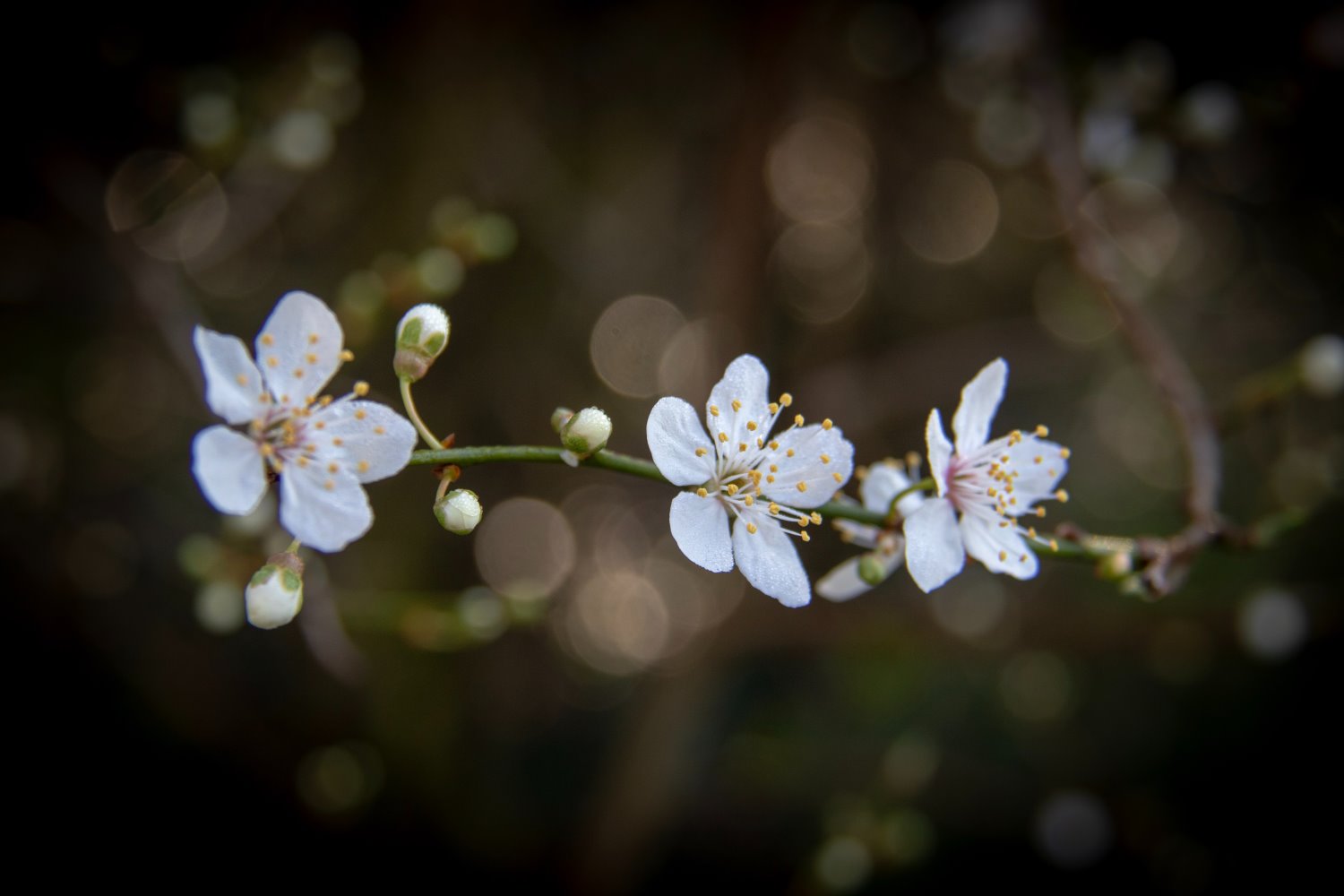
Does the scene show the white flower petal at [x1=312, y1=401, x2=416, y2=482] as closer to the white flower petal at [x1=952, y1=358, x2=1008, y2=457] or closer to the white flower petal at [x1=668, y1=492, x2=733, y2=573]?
the white flower petal at [x1=668, y1=492, x2=733, y2=573]

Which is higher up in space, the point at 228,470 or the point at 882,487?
the point at 882,487

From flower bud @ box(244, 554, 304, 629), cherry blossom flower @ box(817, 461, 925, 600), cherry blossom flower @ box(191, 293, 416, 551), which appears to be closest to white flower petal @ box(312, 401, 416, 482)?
cherry blossom flower @ box(191, 293, 416, 551)

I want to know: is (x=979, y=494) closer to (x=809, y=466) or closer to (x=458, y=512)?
(x=809, y=466)

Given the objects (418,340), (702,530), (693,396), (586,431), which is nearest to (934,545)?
(702,530)

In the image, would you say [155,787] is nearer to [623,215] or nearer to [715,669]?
[715,669]

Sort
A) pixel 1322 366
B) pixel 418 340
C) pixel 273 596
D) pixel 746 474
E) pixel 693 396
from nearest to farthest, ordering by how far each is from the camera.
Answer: pixel 273 596, pixel 418 340, pixel 746 474, pixel 1322 366, pixel 693 396

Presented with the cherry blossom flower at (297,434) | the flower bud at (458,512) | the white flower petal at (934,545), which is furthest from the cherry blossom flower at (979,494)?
the cherry blossom flower at (297,434)
